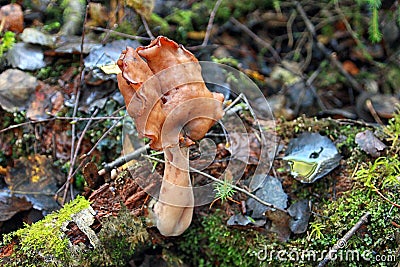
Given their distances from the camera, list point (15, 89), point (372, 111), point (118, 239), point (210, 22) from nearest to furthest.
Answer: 1. point (118, 239)
2. point (15, 89)
3. point (372, 111)
4. point (210, 22)

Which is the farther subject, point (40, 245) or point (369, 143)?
point (369, 143)

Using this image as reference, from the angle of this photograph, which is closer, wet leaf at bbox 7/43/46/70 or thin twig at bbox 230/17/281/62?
wet leaf at bbox 7/43/46/70

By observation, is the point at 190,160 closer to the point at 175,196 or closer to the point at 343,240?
the point at 175,196

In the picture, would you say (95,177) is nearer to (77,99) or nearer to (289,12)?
(77,99)

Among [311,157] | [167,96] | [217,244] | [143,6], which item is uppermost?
[167,96]

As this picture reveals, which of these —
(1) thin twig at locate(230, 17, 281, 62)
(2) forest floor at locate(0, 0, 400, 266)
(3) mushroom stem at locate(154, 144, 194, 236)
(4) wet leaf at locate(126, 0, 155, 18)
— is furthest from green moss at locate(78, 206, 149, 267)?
(1) thin twig at locate(230, 17, 281, 62)

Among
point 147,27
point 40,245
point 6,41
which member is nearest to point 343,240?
point 40,245

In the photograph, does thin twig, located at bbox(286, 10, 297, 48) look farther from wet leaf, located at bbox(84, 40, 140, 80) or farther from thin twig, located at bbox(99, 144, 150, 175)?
thin twig, located at bbox(99, 144, 150, 175)

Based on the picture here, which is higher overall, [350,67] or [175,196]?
[175,196]
